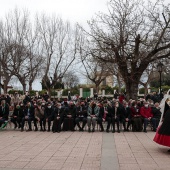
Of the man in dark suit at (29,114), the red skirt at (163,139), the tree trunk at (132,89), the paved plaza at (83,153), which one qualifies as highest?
the tree trunk at (132,89)

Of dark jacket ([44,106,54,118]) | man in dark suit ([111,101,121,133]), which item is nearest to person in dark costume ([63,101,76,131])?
dark jacket ([44,106,54,118])

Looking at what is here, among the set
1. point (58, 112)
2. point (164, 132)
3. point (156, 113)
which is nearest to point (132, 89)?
point (156, 113)

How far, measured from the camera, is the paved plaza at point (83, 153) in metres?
8.12

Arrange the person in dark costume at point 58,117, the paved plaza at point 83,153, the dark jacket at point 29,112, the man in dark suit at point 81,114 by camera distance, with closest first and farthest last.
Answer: the paved plaza at point 83,153, the person in dark costume at point 58,117, the man in dark suit at point 81,114, the dark jacket at point 29,112

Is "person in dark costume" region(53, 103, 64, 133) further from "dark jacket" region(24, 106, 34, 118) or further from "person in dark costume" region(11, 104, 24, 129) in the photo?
"person in dark costume" region(11, 104, 24, 129)

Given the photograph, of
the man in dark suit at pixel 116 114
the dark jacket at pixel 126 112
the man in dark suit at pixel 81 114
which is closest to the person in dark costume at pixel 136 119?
the dark jacket at pixel 126 112

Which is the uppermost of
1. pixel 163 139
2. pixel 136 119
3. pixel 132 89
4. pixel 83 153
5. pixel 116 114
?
pixel 132 89

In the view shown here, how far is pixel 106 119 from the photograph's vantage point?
1617cm

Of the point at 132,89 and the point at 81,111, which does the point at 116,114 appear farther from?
the point at 132,89

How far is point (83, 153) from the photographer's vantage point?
388 inches

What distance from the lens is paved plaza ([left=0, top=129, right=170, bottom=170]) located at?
8.12 m

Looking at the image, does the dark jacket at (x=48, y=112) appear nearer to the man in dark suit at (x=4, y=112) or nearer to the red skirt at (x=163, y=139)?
the man in dark suit at (x=4, y=112)

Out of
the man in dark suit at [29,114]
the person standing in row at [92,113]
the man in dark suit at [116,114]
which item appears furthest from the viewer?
the man in dark suit at [29,114]

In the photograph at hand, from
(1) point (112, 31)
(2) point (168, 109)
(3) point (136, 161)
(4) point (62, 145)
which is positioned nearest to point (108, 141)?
(4) point (62, 145)
